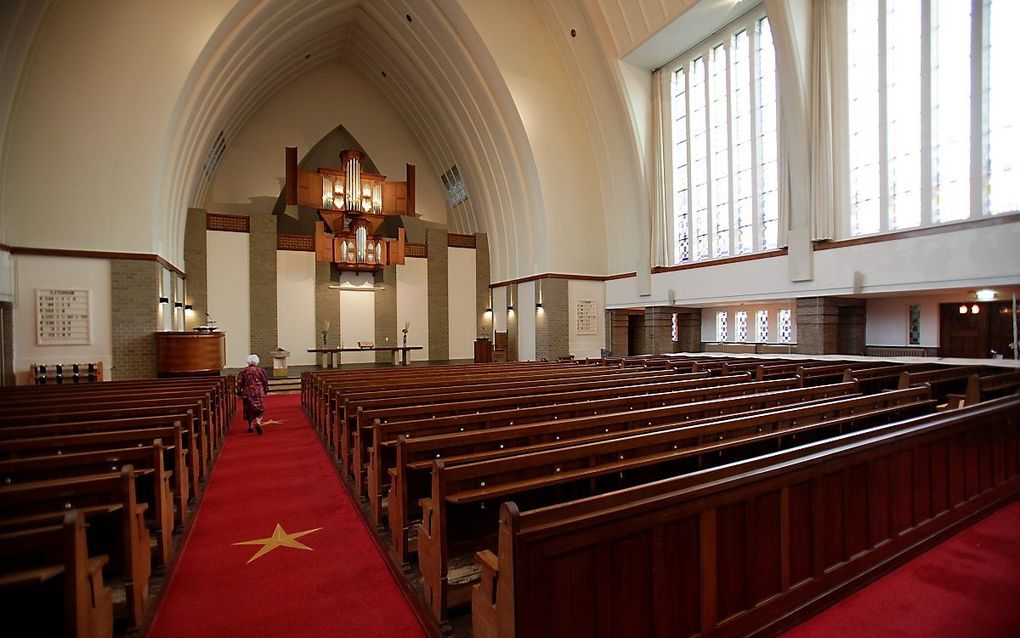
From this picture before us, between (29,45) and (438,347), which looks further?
(438,347)

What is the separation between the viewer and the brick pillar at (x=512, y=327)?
16359 millimetres

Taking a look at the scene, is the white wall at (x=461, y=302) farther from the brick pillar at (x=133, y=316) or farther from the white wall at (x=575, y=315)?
→ the brick pillar at (x=133, y=316)

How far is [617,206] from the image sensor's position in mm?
14930

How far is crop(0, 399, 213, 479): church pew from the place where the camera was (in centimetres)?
394

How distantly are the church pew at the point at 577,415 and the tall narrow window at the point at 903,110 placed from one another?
21.3 feet

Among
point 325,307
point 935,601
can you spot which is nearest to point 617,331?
point 325,307

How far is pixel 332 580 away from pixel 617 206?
1383cm

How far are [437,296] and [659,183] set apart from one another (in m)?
8.77

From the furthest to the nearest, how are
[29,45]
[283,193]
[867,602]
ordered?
1. [283,193]
2. [29,45]
3. [867,602]

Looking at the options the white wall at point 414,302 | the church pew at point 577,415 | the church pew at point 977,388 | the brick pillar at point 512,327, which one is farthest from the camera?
the white wall at point 414,302

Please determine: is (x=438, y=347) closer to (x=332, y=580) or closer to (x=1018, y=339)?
(x=332, y=580)

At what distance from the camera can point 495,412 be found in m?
3.75

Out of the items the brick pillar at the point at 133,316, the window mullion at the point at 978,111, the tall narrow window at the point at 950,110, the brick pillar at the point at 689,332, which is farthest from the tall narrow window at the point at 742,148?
the brick pillar at the point at 133,316

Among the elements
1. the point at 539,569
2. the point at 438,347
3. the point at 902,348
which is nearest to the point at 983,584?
the point at 539,569
